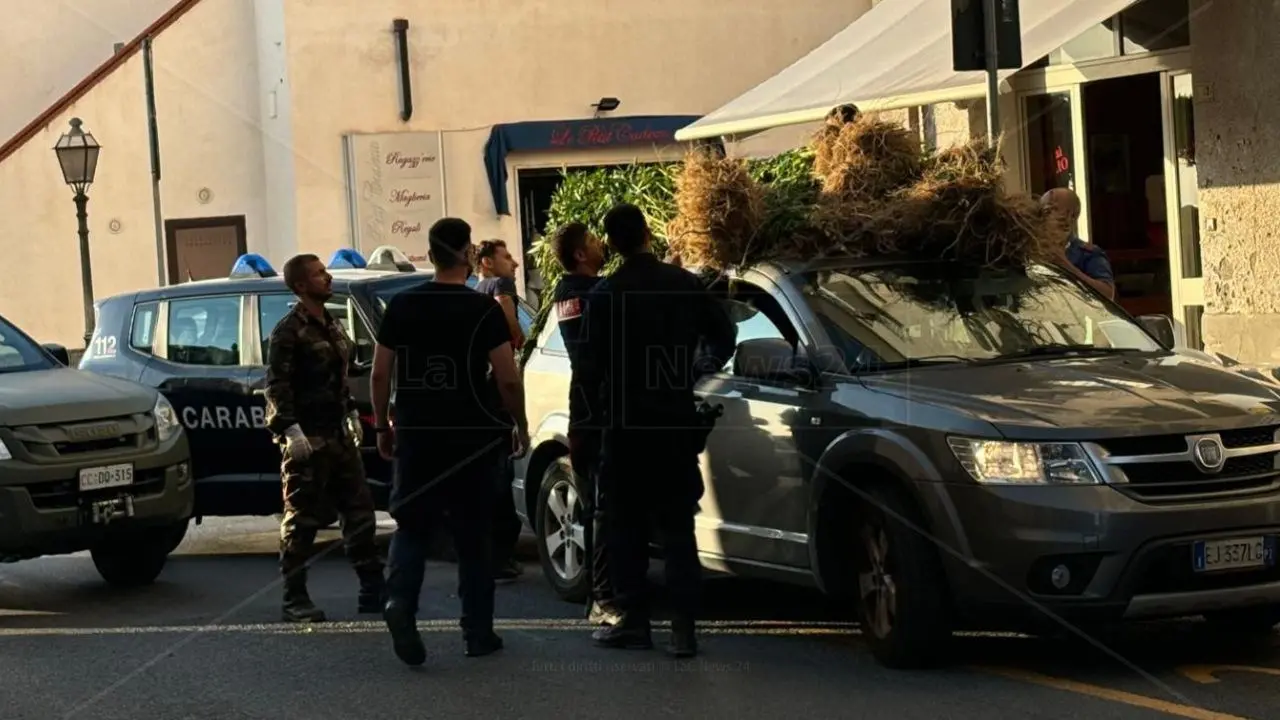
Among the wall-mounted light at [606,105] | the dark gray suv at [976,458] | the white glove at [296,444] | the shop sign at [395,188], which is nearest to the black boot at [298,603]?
the white glove at [296,444]

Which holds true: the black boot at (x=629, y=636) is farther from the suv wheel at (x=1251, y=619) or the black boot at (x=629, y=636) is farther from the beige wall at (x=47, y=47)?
the beige wall at (x=47, y=47)

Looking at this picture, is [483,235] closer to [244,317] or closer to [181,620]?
[244,317]

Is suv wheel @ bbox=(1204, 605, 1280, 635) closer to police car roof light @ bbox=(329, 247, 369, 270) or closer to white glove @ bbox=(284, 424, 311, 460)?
white glove @ bbox=(284, 424, 311, 460)

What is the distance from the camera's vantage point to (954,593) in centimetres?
657

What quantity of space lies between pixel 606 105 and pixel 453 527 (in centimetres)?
1748

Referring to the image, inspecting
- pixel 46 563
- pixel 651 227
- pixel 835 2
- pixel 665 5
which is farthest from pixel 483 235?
pixel 651 227

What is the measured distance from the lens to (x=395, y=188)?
80.9 feet

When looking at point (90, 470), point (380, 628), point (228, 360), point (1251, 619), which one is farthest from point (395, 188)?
point (1251, 619)

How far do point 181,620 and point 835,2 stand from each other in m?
18.3

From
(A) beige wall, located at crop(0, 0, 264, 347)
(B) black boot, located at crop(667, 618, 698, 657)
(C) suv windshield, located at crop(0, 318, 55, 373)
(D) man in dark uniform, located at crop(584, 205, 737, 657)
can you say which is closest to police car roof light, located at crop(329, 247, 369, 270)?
(C) suv windshield, located at crop(0, 318, 55, 373)

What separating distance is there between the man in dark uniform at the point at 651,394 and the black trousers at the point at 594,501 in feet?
0.44

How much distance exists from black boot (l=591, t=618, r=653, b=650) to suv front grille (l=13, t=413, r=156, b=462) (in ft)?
11.3

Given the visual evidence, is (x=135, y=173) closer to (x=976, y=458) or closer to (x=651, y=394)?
(x=651, y=394)

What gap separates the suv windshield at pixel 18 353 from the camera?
10.4 m
